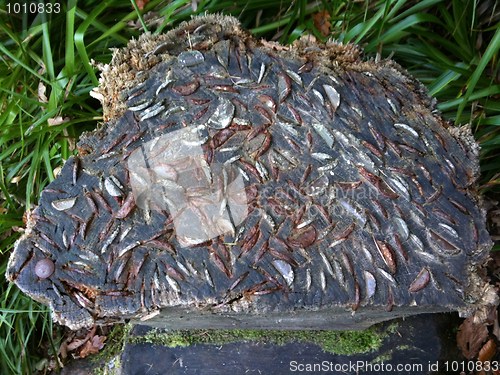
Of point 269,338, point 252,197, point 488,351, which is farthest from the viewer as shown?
point 488,351

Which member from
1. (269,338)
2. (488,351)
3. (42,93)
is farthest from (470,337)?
(42,93)

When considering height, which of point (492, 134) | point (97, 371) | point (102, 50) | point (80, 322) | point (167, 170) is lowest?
point (97, 371)

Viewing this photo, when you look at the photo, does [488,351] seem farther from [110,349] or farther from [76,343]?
[76,343]

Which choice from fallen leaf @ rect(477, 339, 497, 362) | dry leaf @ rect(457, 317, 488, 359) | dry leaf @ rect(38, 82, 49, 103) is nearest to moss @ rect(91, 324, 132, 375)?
dry leaf @ rect(38, 82, 49, 103)

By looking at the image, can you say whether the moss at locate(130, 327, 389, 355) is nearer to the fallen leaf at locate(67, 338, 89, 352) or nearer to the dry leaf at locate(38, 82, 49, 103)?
the fallen leaf at locate(67, 338, 89, 352)

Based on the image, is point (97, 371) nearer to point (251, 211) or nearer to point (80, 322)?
point (80, 322)

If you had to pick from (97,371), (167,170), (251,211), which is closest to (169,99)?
(167,170)
